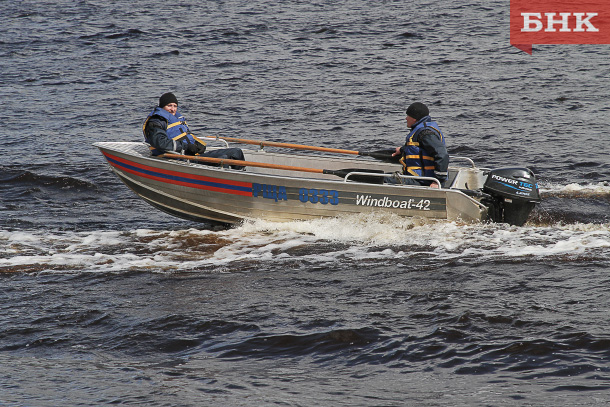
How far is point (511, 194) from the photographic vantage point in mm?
8984

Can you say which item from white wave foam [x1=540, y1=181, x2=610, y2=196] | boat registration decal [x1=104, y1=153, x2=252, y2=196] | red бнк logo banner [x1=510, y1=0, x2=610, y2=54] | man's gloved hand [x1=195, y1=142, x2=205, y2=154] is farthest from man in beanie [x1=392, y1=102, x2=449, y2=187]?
red бнк logo banner [x1=510, y1=0, x2=610, y2=54]

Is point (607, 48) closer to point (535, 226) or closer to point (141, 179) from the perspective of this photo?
point (535, 226)

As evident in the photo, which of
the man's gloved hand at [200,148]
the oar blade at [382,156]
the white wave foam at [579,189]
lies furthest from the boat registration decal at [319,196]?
the white wave foam at [579,189]

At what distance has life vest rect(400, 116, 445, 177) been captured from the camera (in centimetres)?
912

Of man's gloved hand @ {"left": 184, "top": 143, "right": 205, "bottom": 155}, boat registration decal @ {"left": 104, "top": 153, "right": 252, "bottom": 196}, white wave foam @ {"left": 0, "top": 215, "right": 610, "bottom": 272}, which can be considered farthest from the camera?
man's gloved hand @ {"left": 184, "top": 143, "right": 205, "bottom": 155}

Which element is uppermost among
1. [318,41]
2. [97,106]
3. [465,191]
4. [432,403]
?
[318,41]

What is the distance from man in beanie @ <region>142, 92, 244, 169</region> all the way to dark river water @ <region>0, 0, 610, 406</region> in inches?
43.8

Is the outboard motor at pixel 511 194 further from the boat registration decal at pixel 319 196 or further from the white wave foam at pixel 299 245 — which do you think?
the boat registration decal at pixel 319 196

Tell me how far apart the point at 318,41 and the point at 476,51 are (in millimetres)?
4866

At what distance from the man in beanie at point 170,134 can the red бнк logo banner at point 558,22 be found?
44.5ft

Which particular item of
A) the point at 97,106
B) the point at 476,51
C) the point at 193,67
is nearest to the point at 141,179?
the point at 97,106

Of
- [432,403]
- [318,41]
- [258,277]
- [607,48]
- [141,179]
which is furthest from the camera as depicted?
[318,41]

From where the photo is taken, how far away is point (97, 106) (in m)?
17.4

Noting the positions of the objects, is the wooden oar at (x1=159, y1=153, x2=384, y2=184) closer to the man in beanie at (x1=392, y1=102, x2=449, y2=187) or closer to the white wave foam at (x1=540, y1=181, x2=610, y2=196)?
the man in beanie at (x1=392, y1=102, x2=449, y2=187)
